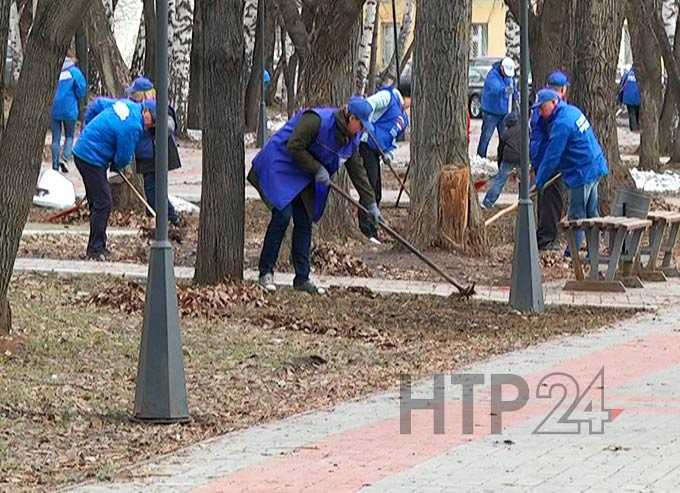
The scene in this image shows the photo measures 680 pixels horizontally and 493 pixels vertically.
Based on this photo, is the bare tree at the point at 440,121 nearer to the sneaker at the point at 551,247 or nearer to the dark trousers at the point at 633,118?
the sneaker at the point at 551,247

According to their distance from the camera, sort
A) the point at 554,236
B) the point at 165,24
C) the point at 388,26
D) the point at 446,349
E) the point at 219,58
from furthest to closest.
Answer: the point at 388,26 → the point at 554,236 → the point at 219,58 → the point at 446,349 → the point at 165,24

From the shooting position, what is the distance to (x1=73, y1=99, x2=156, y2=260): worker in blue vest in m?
16.9

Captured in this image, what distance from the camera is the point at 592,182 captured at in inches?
677

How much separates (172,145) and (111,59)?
3.85 meters

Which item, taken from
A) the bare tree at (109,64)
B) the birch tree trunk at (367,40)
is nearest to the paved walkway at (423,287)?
the bare tree at (109,64)

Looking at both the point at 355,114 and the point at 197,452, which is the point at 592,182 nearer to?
the point at 355,114

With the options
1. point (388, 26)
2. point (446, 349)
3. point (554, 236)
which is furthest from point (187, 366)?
point (388, 26)

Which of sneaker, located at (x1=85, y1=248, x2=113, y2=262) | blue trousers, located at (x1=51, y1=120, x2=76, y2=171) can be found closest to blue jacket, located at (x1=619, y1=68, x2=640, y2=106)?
blue trousers, located at (x1=51, y1=120, x2=76, y2=171)

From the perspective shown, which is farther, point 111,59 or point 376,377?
point 111,59

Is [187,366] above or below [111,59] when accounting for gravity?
below

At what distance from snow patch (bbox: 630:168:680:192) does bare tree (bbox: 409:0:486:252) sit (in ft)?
31.0

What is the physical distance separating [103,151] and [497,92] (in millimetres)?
13481

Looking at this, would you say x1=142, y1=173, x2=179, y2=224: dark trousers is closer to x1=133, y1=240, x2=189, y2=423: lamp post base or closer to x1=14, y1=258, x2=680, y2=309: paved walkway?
x1=14, y1=258, x2=680, y2=309: paved walkway

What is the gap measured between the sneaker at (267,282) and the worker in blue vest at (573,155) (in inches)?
151
